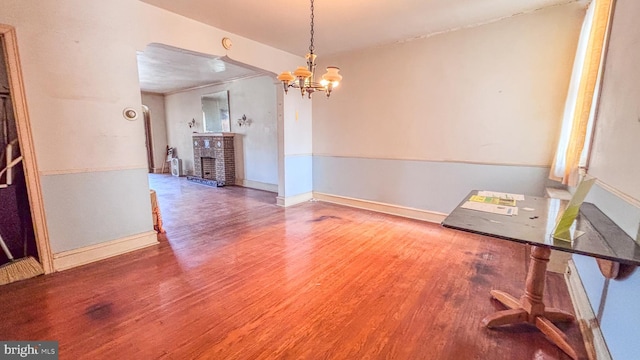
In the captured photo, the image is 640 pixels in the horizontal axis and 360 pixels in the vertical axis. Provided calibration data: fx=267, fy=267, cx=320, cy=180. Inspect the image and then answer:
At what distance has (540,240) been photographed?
1298mm

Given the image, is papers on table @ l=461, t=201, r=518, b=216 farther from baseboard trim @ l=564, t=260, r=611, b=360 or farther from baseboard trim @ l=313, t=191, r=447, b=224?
baseboard trim @ l=313, t=191, r=447, b=224

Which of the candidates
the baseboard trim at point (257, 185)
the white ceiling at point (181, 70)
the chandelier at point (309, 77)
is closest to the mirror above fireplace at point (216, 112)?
the white ceiling at point (181, 70)

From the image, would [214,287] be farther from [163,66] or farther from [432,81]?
[163,66]

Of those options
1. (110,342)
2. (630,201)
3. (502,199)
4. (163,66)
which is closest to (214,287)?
(110,342)

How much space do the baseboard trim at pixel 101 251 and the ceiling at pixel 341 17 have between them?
7.36ft

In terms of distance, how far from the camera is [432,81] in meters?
3.69

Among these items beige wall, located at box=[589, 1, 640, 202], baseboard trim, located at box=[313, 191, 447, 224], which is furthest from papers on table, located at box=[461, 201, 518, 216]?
baseboard trim, located at box=[313, 191, 447, 224]

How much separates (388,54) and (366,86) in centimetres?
55

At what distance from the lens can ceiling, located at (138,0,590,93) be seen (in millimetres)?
2812

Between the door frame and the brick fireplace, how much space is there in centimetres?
438

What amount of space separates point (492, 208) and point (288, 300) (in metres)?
1.62

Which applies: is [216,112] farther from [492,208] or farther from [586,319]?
[586,319]

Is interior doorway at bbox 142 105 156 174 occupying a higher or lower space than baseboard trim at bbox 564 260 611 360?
higher

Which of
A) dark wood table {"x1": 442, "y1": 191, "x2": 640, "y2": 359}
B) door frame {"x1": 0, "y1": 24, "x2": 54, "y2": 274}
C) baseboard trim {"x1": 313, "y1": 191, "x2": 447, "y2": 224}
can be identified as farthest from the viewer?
baseboard trim {"x1": 313, "y1": 191, "x2": 447, "y2": 224}
